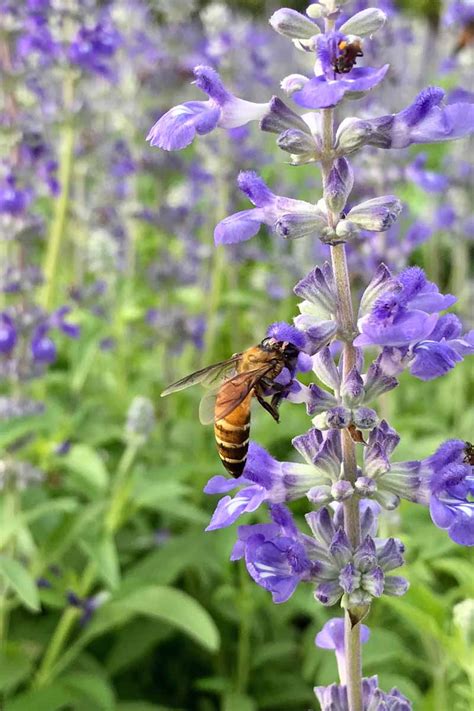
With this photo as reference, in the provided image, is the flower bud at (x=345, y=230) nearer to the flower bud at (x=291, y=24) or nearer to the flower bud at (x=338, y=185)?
the flower bud at (x=338, y=185)

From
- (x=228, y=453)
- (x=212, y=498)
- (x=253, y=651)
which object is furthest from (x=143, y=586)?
(x=228, y=453)

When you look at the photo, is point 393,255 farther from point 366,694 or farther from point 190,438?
point 366,694

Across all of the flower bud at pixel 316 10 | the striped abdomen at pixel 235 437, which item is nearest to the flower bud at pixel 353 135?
the flower bud at pixel 316 10

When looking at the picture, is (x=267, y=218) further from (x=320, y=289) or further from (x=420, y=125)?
(x=420, y=125)

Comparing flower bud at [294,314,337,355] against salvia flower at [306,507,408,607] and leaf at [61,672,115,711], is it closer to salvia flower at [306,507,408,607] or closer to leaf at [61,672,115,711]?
salvia flower at [306,507,408,607]

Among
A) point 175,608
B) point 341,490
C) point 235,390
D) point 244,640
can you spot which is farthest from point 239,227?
point 244,640
